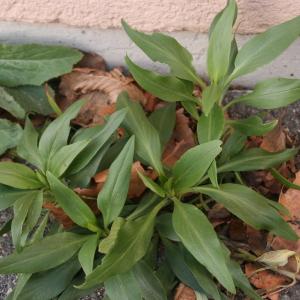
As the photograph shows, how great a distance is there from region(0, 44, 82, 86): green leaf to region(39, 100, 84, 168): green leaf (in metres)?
0.33

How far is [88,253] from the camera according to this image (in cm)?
131

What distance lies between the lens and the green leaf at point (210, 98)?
4.34 ft

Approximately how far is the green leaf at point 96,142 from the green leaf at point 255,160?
32 centimetres

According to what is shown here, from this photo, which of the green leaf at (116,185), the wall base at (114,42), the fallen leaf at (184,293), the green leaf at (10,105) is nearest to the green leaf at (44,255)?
the green leaf at (116,185)

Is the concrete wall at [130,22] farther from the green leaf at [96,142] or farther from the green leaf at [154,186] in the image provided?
the green leaf at [154,186]

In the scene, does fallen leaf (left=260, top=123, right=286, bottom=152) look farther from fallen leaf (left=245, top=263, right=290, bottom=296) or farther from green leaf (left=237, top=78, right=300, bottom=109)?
fallen leaf (left=245, top=263, right=290, bottom=296)

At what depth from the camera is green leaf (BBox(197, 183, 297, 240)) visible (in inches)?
53.1

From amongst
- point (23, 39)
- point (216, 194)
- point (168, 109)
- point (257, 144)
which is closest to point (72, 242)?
point (216, 194)

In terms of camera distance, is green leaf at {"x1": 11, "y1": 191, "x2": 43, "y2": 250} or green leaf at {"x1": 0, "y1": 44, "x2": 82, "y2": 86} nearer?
green leaf at {"x1": 11, "y1": 191, "x2": 43, "y2": 250}

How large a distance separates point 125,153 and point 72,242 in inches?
10.7

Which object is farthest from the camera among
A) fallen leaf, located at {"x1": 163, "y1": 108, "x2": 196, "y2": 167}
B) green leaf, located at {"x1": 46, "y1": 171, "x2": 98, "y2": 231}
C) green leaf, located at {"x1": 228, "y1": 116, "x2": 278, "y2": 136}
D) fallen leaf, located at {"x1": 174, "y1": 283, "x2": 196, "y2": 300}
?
fallen leaf, located at {"x1": 163, "y1": 108, "x2": 196, "y2": 167}

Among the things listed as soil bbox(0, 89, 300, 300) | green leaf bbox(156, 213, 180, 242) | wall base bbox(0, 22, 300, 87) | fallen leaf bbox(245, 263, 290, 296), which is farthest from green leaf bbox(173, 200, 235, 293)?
wall base bbox(0, 22, 300, 87)

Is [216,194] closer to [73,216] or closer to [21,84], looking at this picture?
[73,216]

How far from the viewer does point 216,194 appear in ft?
4.54
